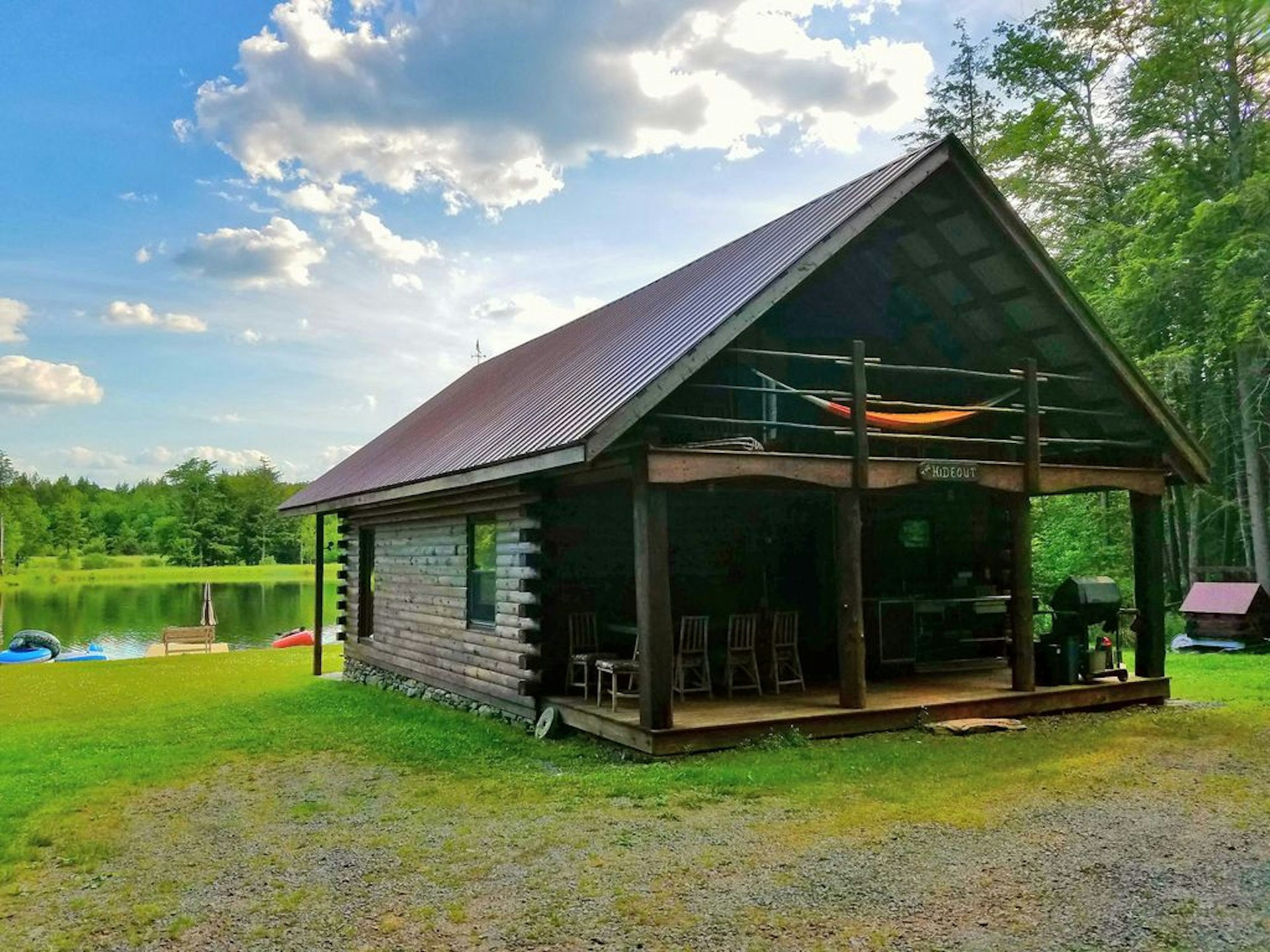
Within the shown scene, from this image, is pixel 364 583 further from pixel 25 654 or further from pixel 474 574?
pixel 25 654

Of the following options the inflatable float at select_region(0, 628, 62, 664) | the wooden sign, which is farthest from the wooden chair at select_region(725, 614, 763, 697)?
the inflatable float at select_region(0, 628, 62, 664)

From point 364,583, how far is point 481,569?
15.9 feet

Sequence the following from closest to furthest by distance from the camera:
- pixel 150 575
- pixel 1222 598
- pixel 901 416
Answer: pixel 901 416 → pixel 1222 598 → pixel 150 575

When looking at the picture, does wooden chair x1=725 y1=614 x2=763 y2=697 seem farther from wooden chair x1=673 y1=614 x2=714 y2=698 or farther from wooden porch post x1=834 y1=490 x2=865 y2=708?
wooden porch post x1=834 y1=490 x2=865 y2=708

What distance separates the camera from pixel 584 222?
1670cm

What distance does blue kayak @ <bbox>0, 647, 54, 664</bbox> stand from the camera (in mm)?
23453

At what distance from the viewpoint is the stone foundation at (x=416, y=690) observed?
11.1 m

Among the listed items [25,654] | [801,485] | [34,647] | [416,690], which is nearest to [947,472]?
[801,485]

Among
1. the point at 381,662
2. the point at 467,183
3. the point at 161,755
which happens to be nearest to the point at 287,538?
the point at 467,183

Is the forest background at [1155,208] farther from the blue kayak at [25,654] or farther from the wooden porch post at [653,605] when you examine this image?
the blue kayak at [25,654]

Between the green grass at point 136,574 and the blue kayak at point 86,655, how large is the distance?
3577cm

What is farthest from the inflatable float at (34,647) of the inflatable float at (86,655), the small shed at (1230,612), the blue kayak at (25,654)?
the small shed at (1230,612)

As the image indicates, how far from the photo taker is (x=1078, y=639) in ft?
36.1

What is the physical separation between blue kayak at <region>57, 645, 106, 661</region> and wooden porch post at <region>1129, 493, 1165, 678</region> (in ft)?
72.4
